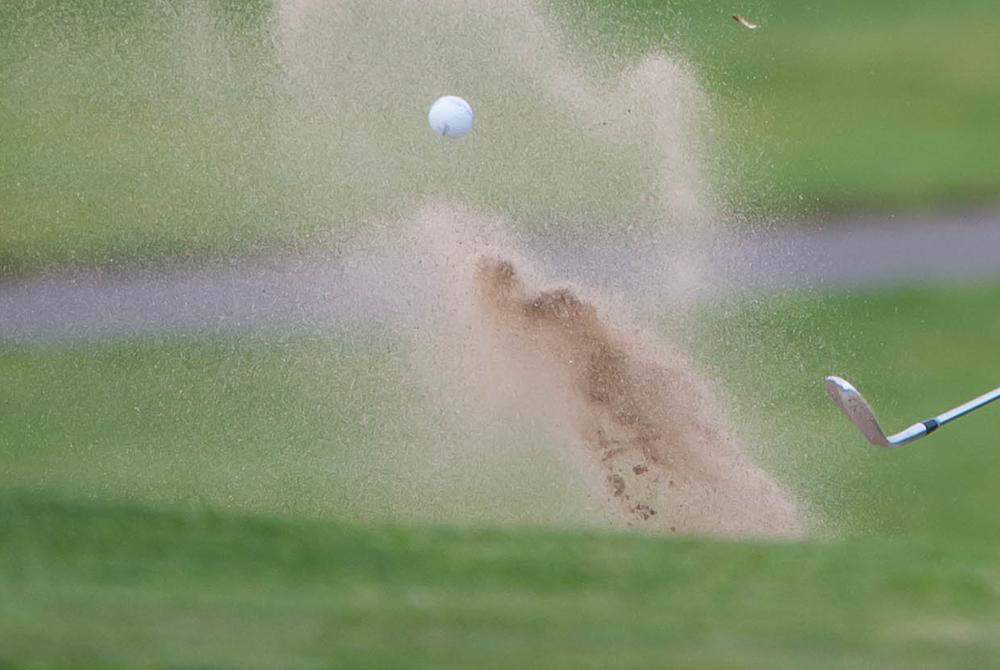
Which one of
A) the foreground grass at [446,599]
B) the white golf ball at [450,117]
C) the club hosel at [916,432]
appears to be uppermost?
the white golf ball at [450,117]

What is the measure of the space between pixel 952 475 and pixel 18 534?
4.71 m

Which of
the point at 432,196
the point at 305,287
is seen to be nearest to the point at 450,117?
the point at 432,196

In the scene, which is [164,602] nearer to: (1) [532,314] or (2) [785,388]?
(1) [532,314]

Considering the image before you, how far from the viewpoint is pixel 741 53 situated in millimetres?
5703

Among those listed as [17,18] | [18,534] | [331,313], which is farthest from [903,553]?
[17,18]

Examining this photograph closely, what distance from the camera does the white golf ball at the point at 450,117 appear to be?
5383 mm

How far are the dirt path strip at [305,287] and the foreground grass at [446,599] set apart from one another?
3.52 feet

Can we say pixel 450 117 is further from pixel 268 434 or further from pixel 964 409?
pixel 964 409

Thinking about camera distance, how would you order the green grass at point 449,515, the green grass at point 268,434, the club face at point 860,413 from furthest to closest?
the green grass at point 268,434 < the club face at point 860,413 < the green grass at point 449,515

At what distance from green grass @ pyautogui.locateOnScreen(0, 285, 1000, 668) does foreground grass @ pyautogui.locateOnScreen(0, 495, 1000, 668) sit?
0.01m

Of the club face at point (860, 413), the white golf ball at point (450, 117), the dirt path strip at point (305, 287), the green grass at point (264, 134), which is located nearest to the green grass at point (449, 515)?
the dirt path strip at point (305, 287)

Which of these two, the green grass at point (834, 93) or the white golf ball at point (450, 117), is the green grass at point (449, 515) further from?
the white golf ball at point (450, 117)

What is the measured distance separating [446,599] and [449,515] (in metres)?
1.11

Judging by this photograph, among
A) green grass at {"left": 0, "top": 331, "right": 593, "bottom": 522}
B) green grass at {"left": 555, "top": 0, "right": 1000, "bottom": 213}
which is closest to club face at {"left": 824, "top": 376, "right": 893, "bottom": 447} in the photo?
green grass at {"left": 555, "top": 0, "right": 1000, "bottom": 213}
